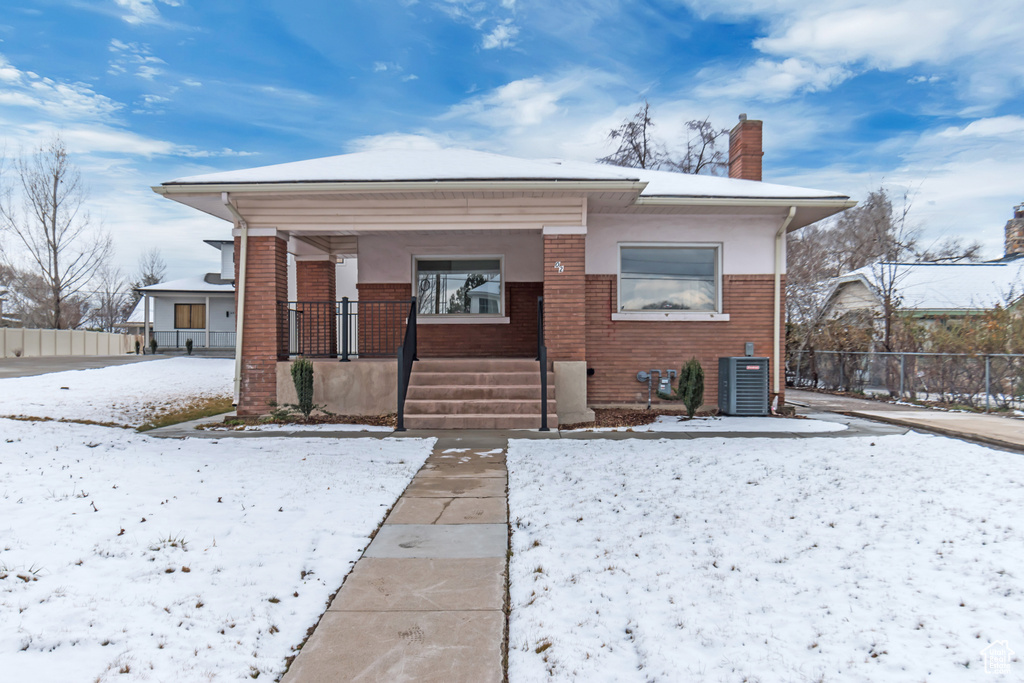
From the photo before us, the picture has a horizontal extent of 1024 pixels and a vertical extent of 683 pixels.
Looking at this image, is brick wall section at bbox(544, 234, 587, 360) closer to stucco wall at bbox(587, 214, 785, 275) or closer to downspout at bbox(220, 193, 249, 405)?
stucco wall at bbox(587, 214, 785, 275)

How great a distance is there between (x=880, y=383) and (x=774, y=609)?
12.4m

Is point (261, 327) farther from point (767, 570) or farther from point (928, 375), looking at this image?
point (928, 375)

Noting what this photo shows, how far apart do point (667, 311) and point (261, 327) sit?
6.76 meters

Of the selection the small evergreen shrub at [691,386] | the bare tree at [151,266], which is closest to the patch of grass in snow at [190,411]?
the small evergreen shrub at [691,386]

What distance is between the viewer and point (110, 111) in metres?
21.8

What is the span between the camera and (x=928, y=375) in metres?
11.4

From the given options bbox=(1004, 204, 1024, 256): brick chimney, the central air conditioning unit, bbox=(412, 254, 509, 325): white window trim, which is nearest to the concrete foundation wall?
bbox=(412, 254, 509, 325): white window trim

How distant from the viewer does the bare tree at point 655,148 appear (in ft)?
82.0

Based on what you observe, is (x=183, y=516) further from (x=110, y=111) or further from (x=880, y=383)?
(x=110, y=111)

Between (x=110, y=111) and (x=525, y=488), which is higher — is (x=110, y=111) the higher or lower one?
the higher one

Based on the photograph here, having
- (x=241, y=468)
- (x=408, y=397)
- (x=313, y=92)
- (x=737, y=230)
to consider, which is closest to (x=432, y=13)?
(x=313, y=92)

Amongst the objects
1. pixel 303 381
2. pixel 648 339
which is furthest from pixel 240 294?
pixel 648 339

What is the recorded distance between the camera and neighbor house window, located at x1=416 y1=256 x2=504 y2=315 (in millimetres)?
10891

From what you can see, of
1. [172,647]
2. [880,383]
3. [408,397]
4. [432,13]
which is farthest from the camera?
[432,13]
